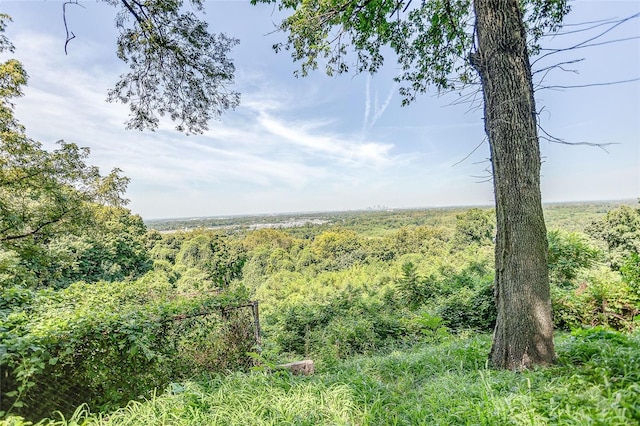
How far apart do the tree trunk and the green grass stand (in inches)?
10.2

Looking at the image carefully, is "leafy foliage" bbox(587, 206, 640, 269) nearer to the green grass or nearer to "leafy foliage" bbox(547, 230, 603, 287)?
"leafy foliage" bbox(547, 230, 603, 287)

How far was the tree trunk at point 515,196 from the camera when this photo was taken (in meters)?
2.27

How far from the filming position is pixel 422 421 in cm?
164

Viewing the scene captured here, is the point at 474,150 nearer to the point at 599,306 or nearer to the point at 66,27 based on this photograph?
the point at 599,306

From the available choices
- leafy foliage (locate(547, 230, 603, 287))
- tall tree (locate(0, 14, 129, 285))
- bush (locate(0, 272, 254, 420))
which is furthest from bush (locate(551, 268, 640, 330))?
tall tree (locate(0, 14, 129, 285))

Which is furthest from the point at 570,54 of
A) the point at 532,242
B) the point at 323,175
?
the point at 323,175

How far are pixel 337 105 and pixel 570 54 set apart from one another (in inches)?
664

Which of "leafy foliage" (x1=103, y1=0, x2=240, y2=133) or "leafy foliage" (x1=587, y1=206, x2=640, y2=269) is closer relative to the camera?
"leafy foliage" (x1=103, y1=0, x2=240, y2=133)

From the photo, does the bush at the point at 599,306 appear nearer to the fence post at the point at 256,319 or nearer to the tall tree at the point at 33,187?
the fence post at the point at 256,319

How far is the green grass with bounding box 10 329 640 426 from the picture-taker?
4.61ft

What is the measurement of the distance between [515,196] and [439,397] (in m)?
1.67

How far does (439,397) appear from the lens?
5.94ft

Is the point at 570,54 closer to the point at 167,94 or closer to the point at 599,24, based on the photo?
the point at 599,24

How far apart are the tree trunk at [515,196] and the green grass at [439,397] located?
259mm
